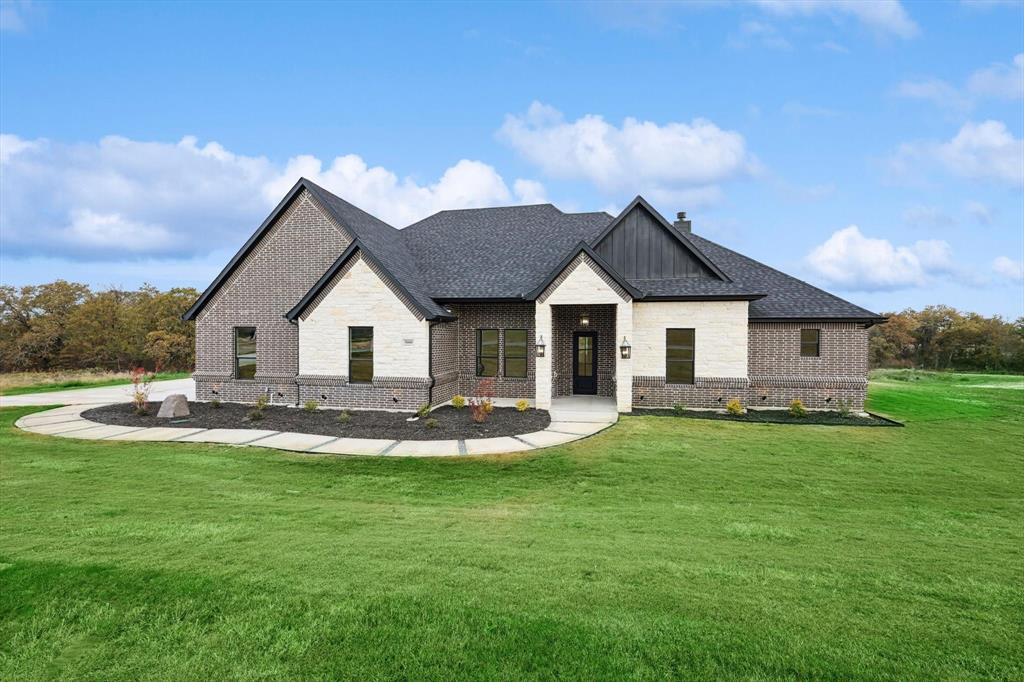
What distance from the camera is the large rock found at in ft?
45.0

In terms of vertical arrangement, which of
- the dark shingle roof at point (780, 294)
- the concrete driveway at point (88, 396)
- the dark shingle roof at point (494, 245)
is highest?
the dark shingle roof at point (494, 245)

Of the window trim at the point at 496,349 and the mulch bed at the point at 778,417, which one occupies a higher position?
the window trim at the point at 496,349

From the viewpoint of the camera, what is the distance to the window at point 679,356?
16047mm

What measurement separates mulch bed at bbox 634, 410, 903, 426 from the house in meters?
0.87

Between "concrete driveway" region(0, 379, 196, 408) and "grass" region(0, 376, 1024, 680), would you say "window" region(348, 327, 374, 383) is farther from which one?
"concrete driveway" region(0, 379, 196, 408)

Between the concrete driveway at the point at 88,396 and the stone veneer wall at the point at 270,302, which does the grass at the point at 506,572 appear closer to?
the stone veneer wall at the point at 270,302

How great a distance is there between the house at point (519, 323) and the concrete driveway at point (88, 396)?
3.24 metres

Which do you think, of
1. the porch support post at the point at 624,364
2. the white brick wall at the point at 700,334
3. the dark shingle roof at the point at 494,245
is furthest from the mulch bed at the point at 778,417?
the dark shingle roof at the point at 494,245

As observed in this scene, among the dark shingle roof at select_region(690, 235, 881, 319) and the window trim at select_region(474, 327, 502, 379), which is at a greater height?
the dark shingle roof at select_region(690, 235, 881, 319)

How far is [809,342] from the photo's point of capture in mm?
15906

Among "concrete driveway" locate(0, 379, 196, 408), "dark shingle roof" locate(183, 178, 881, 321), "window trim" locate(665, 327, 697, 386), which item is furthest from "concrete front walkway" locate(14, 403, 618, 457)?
"dark shingle roof" locate(183, 178, 881, 321)

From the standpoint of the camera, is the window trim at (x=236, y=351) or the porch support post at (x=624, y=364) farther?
the window trim at (x=236, y=351)

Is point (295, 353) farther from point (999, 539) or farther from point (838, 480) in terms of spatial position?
point (999, 539)

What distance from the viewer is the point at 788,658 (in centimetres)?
318
